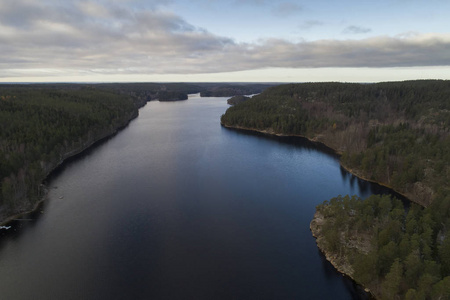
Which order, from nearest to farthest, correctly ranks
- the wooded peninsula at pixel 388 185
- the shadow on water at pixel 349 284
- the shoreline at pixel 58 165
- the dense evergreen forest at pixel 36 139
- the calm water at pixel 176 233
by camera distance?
1. the wooded peninsula at pixel 388 185
2. the shadow on water at pixel 349 284
3. the calm water at pixel 176 233
4. the shoreline at pixel 58 165
5. the dense evergreen forest at pixel 36 139

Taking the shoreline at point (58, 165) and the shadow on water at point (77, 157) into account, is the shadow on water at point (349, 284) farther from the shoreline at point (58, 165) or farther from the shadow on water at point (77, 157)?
the shadow on water at point (77, 157)

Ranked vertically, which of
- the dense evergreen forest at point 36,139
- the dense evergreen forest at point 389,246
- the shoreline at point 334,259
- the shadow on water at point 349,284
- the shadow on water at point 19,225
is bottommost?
the shadow on water at point 349,284

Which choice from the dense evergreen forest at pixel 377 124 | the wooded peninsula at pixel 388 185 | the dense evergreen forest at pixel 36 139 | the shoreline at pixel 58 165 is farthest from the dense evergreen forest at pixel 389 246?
the dense evergreen forest at pixel 36 139

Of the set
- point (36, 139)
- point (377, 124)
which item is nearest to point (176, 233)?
point (36, 139)

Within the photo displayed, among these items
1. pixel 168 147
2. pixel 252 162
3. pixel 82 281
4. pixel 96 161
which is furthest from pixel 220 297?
pixel 168 147

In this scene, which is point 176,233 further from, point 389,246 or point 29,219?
point 389,246

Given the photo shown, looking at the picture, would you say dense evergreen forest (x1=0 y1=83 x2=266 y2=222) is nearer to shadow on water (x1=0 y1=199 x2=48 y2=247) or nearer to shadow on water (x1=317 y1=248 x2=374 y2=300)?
shadow on water (x1=0 y1=199 x2=48 y2=247)

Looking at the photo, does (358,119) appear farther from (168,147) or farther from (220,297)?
(220,297)
